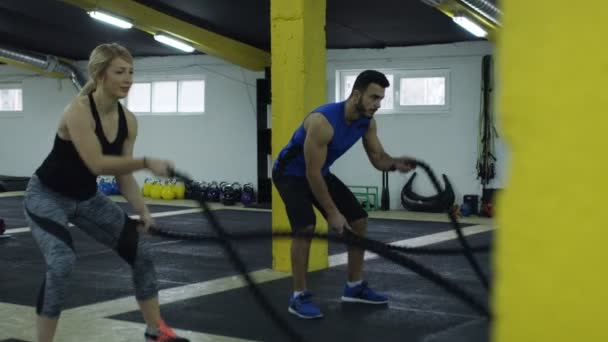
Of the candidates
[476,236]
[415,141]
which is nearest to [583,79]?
[476,236]

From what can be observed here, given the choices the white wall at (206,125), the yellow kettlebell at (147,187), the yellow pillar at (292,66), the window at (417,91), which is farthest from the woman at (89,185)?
the yellow kettlebell at (147,187)

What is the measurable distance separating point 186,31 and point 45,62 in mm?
3655

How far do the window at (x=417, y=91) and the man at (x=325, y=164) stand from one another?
7070 millimetres

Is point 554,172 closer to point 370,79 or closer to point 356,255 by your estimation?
point 370,79

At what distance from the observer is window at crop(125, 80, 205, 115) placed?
1293 cm

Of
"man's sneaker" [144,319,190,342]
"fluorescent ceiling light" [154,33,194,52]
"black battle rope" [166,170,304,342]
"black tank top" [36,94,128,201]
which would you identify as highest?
"fluorescent ceiling light" [154,33,194,52]

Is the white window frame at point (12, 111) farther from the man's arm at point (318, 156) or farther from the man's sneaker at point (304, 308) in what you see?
the man's arm at point (318, 156)

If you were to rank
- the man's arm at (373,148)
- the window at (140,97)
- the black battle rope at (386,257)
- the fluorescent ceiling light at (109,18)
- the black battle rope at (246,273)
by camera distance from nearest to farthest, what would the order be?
the black battle rope at (386,257) → the black battle rope at (246,273) → the man's arm at (373,148) → the fluorescent ceiling light at (109,18) → the window at (140,97)

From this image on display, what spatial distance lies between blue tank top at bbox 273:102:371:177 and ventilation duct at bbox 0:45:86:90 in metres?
9.42

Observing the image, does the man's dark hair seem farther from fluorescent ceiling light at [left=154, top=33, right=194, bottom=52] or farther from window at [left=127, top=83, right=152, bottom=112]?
window at [left=127, top=83, right=152, bottom=112]

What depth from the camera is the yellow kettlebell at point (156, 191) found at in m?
12.8

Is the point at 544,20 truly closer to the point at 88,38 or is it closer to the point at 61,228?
the point at 61,228

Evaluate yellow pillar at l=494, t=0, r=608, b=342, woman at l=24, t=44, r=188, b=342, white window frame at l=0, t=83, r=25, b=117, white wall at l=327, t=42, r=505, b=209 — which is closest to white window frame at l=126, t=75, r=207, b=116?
white wall at l=327, t=42, r=505, b=209

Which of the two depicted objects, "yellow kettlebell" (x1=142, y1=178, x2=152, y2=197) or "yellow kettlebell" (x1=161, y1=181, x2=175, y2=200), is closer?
"yellow kettlebell" (x1=161, y1=181, x2=175, y2=200)
